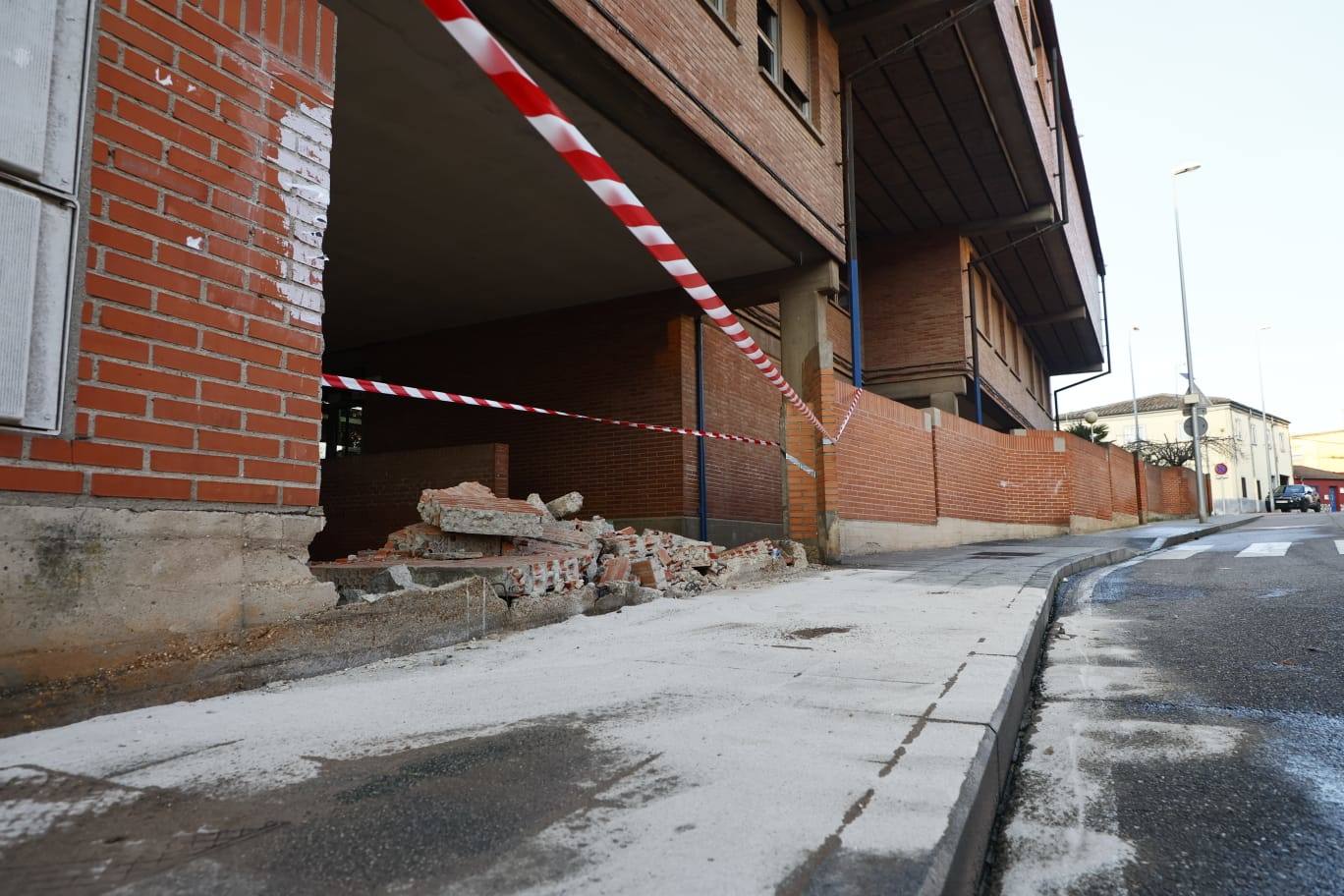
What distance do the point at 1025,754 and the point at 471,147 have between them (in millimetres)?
5951

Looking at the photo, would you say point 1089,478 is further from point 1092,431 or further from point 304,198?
point 304,198

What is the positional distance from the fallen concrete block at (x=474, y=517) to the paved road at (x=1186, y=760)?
3311 millimetres

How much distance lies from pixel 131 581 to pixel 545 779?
1.50 m

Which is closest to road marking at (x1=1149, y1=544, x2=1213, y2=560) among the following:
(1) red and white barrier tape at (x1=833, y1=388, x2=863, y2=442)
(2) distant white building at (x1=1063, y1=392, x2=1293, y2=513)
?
(1) red and white barrier tape at (x1=833, y1=388, x2=863, y2=442)

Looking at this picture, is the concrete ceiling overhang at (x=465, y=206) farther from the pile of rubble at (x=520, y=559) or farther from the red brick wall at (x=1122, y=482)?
the red brick wall at (x=1122, y=482)

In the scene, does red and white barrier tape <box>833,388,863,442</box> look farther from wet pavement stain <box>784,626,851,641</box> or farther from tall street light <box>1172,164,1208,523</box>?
tall street light <box>1172,164,1208,523</box>

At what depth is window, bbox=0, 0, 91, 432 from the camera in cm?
222

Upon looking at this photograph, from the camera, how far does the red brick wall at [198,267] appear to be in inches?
96.7

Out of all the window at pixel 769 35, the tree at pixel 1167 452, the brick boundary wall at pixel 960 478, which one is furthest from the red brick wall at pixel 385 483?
the tree at pixel 1167 452

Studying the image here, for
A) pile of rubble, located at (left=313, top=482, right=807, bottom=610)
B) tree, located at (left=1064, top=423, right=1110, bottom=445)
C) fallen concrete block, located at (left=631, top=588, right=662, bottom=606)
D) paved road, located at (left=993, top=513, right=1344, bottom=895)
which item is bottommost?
paved road, located at (left=993, top=513, right=1344, bottom=895)

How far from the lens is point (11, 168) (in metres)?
2.24

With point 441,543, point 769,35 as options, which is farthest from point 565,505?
point 769,35

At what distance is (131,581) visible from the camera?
2459 millimetres

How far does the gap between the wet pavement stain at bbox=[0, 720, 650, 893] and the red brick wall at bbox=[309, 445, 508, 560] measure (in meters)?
7.56
